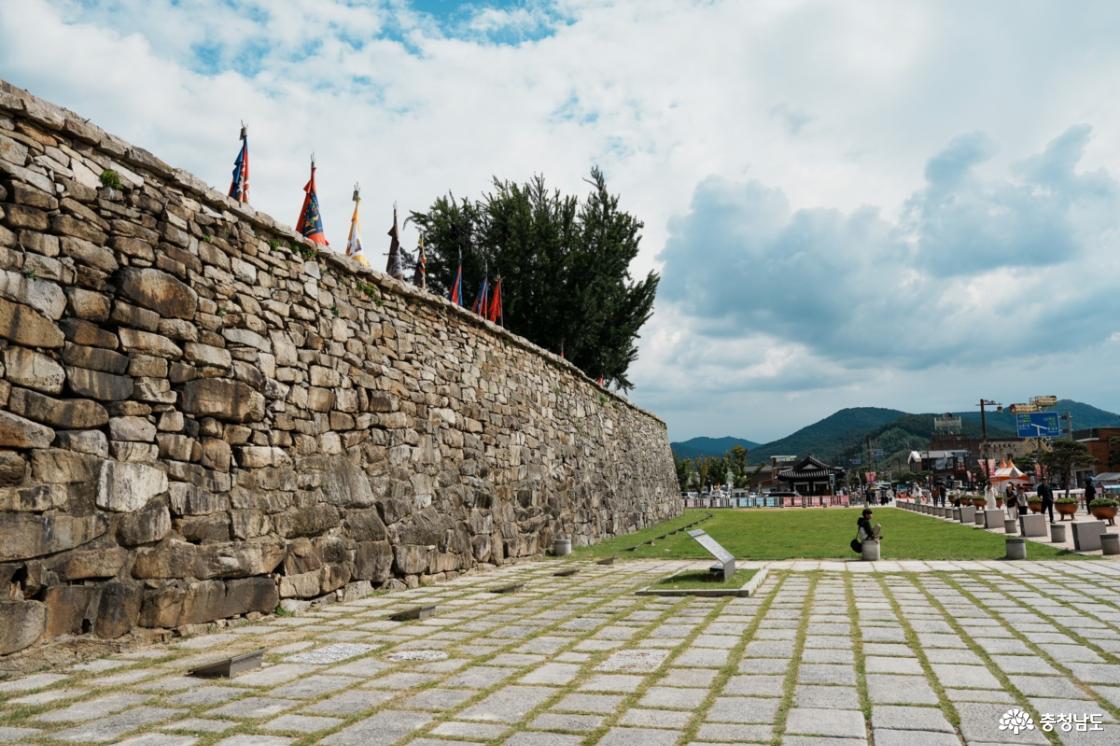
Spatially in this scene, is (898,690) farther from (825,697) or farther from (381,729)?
(381,729)

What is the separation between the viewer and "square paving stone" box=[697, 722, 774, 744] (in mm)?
3559

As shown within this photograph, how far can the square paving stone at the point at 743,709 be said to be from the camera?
391 centimetres

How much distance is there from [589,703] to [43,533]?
13.6ft

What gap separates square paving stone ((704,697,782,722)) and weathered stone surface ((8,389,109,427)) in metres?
5.10

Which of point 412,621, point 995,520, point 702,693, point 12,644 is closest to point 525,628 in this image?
point 412,621

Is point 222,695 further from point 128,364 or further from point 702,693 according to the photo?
point 128,364

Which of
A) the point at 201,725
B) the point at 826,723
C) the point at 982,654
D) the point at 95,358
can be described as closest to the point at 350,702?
the point at 201,725

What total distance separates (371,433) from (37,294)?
4.73m

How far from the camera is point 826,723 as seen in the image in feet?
12.4

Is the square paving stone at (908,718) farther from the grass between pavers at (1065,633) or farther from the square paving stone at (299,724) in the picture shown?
the square paving stone at (299,724)

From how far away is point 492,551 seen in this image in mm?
12719

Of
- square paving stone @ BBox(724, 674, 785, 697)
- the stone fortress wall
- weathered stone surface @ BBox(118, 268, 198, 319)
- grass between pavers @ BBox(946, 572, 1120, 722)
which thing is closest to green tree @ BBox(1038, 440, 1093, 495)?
grass between pavers @ BBox(946, 572, 1120, 722)

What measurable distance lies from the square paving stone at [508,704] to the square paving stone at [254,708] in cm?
103

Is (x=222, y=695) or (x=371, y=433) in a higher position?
(x=371, y=433)
